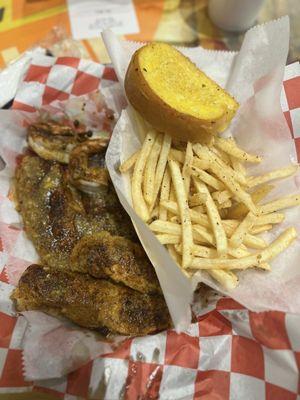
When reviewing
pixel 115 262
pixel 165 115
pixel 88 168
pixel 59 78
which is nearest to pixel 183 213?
pixel 115 262

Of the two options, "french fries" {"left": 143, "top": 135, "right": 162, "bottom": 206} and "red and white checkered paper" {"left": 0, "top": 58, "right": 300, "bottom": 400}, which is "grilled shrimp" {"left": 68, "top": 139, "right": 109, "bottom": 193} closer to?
"french fries" {"left": 143, "top": 135, "right": 162, "bottom": 206}

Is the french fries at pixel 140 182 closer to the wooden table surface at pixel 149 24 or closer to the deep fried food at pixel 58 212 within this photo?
the deep fried food at pixel 58 212

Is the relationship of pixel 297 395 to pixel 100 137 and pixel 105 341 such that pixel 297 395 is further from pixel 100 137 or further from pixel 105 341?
pixel 100 137

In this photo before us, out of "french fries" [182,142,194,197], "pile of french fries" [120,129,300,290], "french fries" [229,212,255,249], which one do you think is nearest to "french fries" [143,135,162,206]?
"pile of french fries" [120,129,300,290]

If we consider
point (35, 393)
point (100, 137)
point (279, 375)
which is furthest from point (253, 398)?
point (100, 137)

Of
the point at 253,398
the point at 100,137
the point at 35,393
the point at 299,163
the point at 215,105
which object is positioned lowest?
the point at 253,398

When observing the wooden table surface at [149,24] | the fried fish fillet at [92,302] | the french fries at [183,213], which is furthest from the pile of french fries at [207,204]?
the wooden table surface at [149,24]
